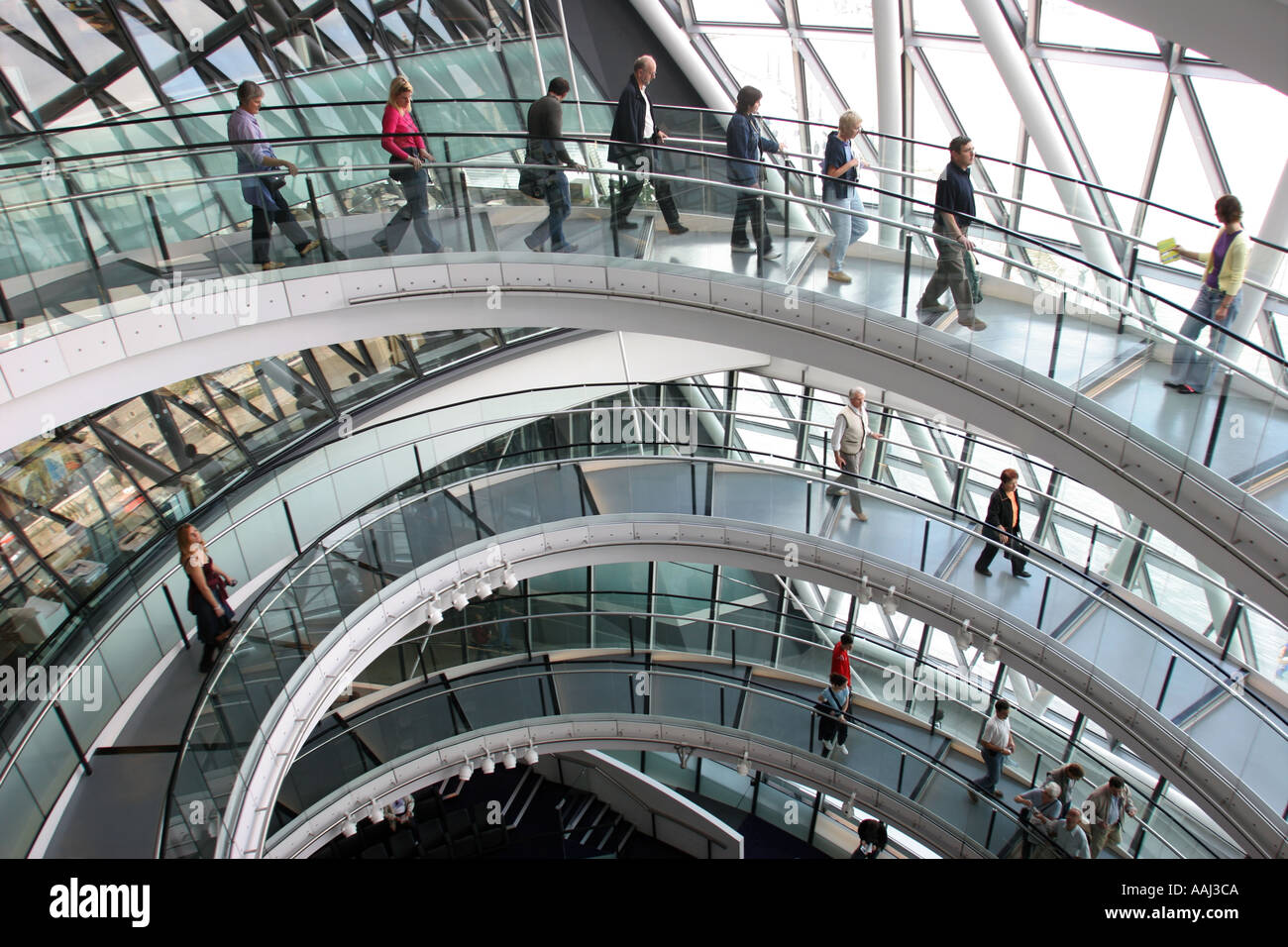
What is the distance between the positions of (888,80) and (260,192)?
9201 mm

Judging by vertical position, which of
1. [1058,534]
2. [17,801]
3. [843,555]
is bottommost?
[17,801]

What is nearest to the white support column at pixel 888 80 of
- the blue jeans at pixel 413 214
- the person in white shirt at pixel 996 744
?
the blue jeans at pixel 413 214

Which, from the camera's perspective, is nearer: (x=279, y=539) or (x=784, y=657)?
(x=279, y=539)

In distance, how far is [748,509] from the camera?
1566 cm

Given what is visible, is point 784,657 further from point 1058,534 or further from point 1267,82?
point 1267,82

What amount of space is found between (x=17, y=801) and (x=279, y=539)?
5179 millimetres

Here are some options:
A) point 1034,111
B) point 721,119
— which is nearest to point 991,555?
point 1034,111

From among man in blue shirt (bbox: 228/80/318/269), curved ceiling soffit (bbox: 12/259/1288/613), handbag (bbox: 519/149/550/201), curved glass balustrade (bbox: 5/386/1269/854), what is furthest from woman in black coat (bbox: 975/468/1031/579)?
man in blue shirt (bbox: 228/80/318/269)

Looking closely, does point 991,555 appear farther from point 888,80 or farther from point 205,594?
point 205,594

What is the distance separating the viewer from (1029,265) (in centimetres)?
1020

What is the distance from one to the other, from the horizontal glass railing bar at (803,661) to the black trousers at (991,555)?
5.02 metres
